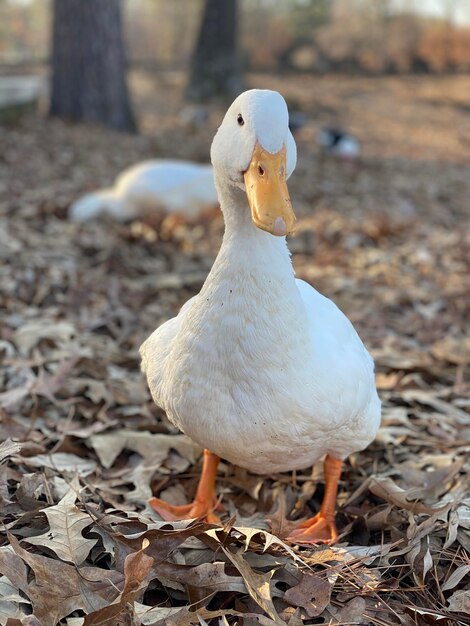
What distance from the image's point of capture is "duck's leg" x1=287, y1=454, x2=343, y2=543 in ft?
7.85

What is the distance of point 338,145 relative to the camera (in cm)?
1150

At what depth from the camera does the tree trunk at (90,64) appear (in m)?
9.70

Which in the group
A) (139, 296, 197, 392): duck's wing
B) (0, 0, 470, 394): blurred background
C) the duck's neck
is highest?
the duck's neck

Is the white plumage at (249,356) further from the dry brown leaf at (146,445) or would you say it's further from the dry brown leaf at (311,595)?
the dry brown leaf at (146,445)

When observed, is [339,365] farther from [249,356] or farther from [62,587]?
[62,587]

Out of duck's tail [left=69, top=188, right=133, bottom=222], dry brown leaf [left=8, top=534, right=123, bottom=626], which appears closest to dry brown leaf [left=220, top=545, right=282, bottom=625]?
dry brown leaf [left=8, top=534, right=123, bottom=626]

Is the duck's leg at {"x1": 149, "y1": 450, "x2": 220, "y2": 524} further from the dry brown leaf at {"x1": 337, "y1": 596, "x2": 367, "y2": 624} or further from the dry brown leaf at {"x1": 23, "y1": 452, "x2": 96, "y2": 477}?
the dry brown leaf at {"x1": 337, "y1": 596, "x2": 367, "y2": 624}

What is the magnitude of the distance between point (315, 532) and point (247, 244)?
3.42 ft

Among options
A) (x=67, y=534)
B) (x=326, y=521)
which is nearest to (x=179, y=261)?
(x=326, y=521)

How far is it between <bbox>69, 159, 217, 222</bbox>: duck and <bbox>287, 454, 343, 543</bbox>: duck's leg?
4.42m

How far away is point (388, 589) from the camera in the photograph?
2.07 m

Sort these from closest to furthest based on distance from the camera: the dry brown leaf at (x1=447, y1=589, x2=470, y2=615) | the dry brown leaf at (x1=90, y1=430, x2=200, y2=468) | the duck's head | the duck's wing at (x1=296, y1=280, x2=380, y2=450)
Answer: the duck's head, the dry brown leaf at (x1=447, y1=589, x2=470, y2=615), the duck's wing at (x1=296, y1=280, x2=380, y2=450), the dry brown leaf at (x1=90, y1=430, x2=200, y2=468)

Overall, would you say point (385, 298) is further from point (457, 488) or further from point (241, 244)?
point (241, 244)

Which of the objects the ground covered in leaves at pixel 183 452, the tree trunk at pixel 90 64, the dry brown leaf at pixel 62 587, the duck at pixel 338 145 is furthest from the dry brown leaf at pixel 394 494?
the duck at pixel 338 145
